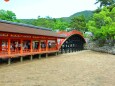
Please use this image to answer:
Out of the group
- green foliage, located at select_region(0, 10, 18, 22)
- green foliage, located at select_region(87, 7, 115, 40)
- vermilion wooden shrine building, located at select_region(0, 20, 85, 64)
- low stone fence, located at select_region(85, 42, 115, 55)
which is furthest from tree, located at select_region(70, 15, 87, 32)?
green foliage, located at select_region(87, 7, 115, 40)

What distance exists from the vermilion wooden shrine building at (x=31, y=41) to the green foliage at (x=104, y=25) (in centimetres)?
285

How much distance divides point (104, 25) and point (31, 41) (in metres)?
16.6

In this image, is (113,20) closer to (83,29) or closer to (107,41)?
(107,41)

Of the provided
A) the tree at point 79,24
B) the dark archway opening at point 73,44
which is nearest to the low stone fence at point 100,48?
the dark archway opening at point 73,44

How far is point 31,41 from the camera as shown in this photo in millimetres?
26391

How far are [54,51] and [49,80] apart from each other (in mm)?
17285

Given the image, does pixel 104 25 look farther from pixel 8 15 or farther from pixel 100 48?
pixel 8 15

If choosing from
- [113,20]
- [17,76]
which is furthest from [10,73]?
[113,20]

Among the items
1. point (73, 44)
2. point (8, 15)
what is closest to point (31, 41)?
point (73, 44)

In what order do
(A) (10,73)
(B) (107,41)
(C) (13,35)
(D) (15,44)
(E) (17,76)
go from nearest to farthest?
(E) (17,76) → (A) (10,73) → (C) (13,35) → (D) (15,44) → (B) (107,41)

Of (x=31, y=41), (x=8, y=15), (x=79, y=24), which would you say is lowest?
(x=31, y=41)

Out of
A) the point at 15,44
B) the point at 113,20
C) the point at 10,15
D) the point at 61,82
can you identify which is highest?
the point at 10,15

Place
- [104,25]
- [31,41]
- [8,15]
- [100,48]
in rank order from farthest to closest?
[8,15] < [100,48] < [104,25] < [31,41]

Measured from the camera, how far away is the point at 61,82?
45.9ft
